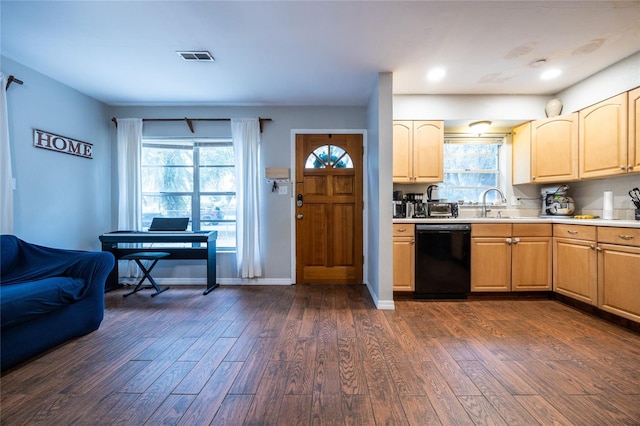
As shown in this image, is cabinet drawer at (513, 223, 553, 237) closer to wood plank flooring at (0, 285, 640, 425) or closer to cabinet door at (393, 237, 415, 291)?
wood plank flooring at (0, 285, 640, 425)

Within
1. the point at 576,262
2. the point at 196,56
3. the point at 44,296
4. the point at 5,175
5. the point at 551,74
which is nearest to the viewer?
the point at 44,296

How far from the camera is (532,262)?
324 cm

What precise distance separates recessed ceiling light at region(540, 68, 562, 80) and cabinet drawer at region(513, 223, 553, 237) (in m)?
1.69

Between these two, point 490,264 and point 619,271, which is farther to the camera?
point 490,264

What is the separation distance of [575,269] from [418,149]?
7.04ft

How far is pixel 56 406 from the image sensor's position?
4.95 feet

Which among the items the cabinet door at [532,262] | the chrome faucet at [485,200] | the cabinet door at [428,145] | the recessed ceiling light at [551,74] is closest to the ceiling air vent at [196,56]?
the cabinet door at [428,145]

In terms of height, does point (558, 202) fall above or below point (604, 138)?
below

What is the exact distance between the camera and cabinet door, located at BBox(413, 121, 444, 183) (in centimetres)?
351

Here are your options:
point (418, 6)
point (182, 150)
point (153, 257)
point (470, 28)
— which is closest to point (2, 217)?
point (153, 257)

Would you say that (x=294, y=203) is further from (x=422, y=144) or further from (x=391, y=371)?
(x=391, y=371)

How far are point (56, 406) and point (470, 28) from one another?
3.82 meters

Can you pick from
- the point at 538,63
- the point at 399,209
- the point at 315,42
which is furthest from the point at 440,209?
the point at 315,42

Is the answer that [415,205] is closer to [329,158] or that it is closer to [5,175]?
[329,158]
